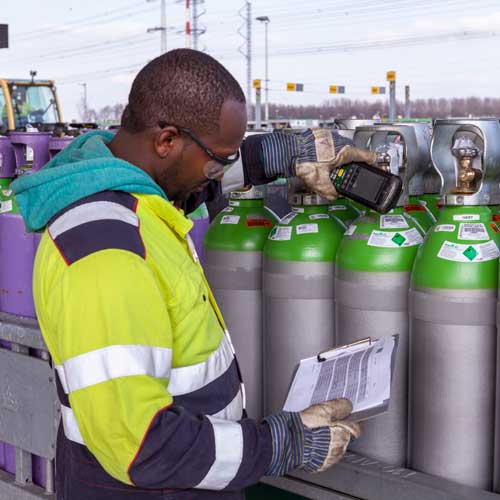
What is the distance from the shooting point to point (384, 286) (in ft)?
6.43

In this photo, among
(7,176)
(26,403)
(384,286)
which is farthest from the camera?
(7,176)

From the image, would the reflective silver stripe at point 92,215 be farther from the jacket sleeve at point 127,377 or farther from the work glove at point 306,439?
the work glove at point 306,439

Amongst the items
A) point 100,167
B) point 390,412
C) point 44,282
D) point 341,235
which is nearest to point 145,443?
point 44,282

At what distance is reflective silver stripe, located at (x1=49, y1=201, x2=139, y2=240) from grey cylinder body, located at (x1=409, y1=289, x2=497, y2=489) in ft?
2.54

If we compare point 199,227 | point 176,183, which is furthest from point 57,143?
point 176,183

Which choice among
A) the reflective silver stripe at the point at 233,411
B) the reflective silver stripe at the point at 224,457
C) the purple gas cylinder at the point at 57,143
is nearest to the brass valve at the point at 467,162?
the reflective silver stripe at the point at 233,411

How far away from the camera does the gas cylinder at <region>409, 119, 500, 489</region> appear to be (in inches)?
71.7

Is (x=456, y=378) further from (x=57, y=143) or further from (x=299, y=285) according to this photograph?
(x=57, y=143)

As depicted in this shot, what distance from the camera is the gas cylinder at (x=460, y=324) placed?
182 cm

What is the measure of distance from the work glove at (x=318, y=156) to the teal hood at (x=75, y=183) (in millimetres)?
734

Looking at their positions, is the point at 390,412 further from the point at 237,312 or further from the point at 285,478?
the point at 237,312

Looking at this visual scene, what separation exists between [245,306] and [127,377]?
1.10 m

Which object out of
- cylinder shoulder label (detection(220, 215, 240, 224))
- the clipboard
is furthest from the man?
cylinder shoulder label (detection(220, 215, 240, 224))

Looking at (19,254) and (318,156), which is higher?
(318,156)
